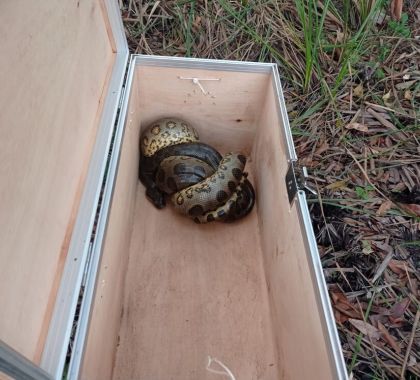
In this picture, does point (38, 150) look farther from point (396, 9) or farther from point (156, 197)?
point (396, 9)

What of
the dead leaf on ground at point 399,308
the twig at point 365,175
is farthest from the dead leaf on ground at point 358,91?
the dead leaf on ground at point 399,308

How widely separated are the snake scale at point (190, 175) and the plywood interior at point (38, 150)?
20.5 inches

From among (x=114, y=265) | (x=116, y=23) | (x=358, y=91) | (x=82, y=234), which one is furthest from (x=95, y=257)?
(x=358, y=91)

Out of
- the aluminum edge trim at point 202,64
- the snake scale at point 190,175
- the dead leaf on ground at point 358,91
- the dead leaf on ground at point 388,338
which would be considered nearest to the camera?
the dead leaf on ground at point 388,338

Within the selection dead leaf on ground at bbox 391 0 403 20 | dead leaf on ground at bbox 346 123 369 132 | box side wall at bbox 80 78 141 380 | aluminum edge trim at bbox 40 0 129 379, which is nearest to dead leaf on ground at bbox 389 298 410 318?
dead leaf on ground at bbox 346 123 369 132

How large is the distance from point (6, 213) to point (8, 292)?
14 centimetres

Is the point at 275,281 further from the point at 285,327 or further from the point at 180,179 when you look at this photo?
the point at 180,179

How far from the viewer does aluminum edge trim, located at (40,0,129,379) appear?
2.79 feet

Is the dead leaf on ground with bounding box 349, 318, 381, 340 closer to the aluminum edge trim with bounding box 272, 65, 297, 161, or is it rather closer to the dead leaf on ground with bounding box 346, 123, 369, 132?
the aluminum edge trim with bounding box 272, 65, 297, 161

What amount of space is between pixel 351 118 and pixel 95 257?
1316 mm

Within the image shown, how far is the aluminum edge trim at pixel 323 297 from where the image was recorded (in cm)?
86

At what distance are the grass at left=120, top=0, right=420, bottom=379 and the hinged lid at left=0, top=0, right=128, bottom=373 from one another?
0.83 metres

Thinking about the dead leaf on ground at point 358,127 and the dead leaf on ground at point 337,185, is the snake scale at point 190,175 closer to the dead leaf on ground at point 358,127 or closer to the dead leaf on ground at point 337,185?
the dead leaf on ground at point 337,185

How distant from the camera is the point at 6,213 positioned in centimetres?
72
